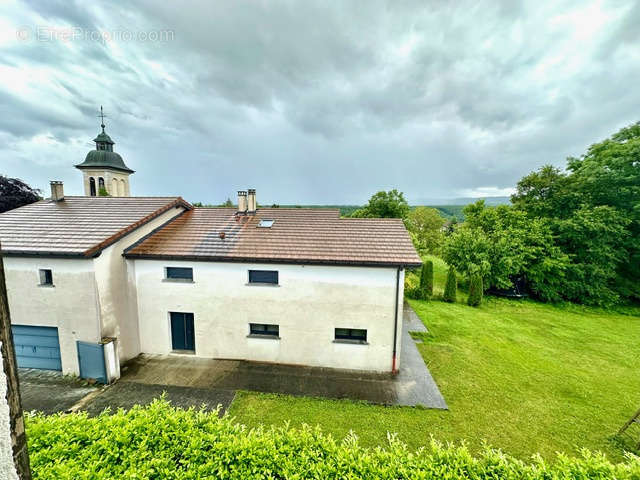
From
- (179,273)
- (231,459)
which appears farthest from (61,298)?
(231,459)

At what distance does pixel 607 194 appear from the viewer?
21516 millimetres

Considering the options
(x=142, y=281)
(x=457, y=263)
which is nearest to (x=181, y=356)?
(x=142, y=281)

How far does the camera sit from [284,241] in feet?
37.5

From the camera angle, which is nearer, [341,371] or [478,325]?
[341,371]

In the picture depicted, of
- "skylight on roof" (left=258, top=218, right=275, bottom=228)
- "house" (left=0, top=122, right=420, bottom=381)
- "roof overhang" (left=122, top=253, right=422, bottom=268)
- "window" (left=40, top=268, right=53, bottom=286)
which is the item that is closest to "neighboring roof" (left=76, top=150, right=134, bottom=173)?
"house" (left=0, top=122, right=420, bottom=381)

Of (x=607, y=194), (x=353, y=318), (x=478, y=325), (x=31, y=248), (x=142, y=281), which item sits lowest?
(x=478, y=325)

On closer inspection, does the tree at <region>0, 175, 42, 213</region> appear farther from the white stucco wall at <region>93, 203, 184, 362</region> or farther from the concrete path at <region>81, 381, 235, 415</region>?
the concrete path at <region>81, 381, 235, 415</region>

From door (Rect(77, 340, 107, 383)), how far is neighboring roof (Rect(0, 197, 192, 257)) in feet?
10.7

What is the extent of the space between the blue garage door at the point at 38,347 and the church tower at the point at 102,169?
79.4ft

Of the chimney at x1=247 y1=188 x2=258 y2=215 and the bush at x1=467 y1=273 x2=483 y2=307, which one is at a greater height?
the chimney at x1=247 y1=188 x2=258 y2=215

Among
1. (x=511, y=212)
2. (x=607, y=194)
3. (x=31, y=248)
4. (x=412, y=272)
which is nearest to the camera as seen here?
(x=31, y=248)

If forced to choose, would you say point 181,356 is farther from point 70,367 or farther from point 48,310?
point 48,310

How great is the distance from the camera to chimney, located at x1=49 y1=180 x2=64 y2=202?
1323 centimetres

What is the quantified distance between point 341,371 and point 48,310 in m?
10.9
